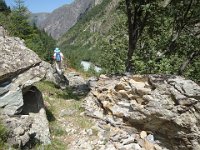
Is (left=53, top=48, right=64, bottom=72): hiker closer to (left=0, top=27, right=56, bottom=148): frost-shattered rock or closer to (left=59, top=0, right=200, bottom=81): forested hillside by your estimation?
(left=59, top=0, right=200, bottom=81): forested hillside

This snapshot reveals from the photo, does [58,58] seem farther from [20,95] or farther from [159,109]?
[159,109]

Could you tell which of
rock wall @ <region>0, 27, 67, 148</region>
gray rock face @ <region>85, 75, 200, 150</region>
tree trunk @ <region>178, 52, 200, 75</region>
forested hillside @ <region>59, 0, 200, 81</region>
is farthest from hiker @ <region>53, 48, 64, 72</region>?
rock wall @ <region>0, 27, 67, 148</region>

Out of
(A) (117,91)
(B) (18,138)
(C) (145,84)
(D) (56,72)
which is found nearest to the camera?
(B) (18,138)

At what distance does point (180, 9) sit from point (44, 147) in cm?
1598

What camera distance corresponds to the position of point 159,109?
15.2 metres

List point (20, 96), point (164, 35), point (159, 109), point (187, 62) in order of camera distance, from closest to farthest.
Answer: point (20, 96)
point (159, 109)
point (187, 62)
point (164, 35)

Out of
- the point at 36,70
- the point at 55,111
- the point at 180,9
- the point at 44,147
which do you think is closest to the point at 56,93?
the point at 55,111

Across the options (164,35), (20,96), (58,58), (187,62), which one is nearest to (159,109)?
(20,96)

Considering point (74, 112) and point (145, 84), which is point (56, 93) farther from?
point (145, 84)

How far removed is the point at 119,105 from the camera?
56.5ft

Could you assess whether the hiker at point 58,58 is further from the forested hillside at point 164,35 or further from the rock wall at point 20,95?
the rock wall at point 20,95

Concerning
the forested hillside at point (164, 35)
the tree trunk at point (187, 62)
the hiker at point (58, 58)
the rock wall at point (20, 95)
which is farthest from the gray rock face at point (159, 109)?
the hiker at point (58, 58)

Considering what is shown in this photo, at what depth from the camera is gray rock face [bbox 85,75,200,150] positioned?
1463cm

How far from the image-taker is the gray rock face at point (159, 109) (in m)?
14.6
